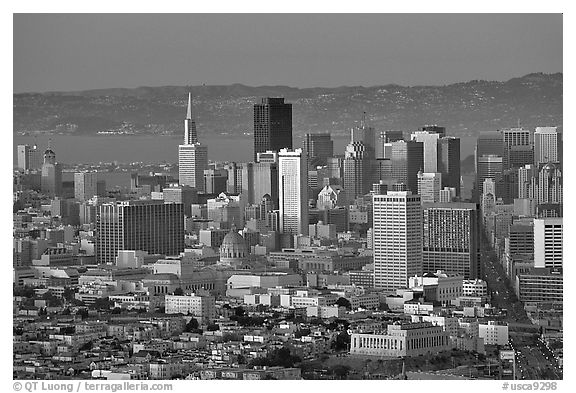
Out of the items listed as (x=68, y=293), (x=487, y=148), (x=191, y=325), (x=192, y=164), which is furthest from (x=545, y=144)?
(x=191, y=325)

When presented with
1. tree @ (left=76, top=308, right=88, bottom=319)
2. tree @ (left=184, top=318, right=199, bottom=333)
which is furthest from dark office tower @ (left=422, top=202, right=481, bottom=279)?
tree @ (left=184, top=318, right=199, bottom=333)

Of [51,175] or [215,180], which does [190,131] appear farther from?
[51,175]

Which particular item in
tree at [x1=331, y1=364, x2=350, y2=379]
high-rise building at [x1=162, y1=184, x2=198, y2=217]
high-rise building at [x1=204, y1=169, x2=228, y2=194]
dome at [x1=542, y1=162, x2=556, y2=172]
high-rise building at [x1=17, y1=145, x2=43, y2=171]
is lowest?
tree at [x1=331, y1=364, x2=350, y2=379]

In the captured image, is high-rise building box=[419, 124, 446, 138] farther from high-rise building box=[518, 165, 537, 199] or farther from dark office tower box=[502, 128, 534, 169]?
high-rise building box=[518, 165, 537, 199]

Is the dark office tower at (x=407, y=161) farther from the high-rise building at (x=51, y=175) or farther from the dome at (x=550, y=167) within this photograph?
the high-rise building at (x=51, y=175)

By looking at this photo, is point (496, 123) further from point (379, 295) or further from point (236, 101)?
point (379, 295)
